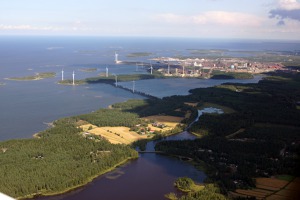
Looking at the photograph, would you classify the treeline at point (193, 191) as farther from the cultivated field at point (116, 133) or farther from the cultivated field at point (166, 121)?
the cultivated field at point (166, 121)

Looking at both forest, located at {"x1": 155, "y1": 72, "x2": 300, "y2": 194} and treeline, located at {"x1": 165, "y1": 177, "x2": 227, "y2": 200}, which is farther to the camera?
forest, located at {"x1": 155, "y1": 72, "x2": 300, "y2": 194}

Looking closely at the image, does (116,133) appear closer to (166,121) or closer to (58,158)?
(166,121)

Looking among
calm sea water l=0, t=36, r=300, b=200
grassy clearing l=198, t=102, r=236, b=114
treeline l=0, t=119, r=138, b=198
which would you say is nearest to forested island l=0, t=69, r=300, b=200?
treeline l=0, t=119, r=138, b=198

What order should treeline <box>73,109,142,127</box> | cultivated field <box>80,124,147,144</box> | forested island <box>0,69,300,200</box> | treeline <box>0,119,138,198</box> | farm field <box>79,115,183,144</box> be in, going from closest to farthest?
treeline <box>0,119,138,198</box>
forested island <box>0,69,300,200</box>
cultivated field <box>80,124,147,144</box>
farm field <box>79,115,183,144</box>
treeline <box>73,109,142,127</box>

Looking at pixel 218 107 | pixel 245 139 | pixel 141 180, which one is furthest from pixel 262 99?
pixel 141 180

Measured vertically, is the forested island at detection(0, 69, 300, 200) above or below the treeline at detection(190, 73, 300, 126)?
below

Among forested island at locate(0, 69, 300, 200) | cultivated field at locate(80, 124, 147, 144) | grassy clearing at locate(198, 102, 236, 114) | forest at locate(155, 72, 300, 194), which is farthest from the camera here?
grassy clearing at locate(198, 102, 236, 114)

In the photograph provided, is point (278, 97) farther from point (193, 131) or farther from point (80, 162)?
point (80, 162)

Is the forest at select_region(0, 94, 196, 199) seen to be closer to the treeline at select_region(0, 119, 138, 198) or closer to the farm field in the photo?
the treeline at select_region(0, 119, 138, 198)

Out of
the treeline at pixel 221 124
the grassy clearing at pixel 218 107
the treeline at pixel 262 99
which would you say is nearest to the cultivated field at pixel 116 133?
the treeline at pixel 221 124
